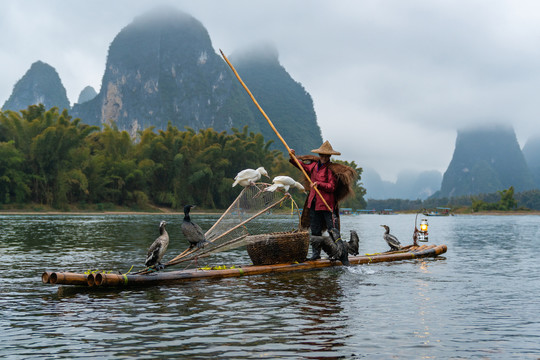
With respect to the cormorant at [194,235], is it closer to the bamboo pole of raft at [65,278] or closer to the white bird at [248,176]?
the white bird at [248,176]

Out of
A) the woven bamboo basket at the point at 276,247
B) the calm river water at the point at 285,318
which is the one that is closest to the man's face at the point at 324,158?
the woven bamboo basket at the point at 276,247

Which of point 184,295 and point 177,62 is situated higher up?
point 177,62

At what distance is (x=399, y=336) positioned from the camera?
5820 millimetres

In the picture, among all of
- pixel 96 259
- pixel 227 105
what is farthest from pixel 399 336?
pixel 227 105

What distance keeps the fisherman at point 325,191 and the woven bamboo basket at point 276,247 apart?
1.47ft

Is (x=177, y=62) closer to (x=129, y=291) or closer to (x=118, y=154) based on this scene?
(x=118, y=154)

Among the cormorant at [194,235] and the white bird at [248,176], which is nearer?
the cormorant at [194,235]

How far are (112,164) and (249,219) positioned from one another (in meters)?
52.4

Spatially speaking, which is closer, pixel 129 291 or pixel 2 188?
pixel 129 291

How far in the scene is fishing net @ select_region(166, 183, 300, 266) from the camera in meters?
10.3

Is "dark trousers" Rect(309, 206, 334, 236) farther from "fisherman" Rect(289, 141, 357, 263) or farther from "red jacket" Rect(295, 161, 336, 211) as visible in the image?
"red jacket" Rect(295, 161, 336, 211)

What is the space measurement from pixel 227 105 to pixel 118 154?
376 ft

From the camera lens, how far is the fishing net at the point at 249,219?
407 inches

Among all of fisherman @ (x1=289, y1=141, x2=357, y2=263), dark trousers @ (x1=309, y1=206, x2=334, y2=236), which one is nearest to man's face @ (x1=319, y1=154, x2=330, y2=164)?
fisherman @ (x1=289, y1=141, x2=357, y2=263)
